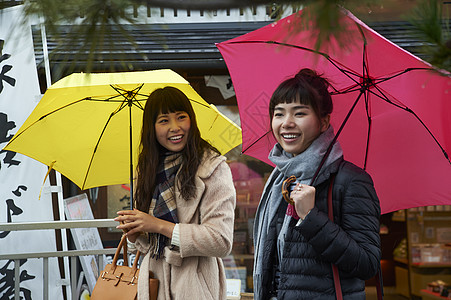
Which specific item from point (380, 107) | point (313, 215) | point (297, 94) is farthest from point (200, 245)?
point (380, 107)

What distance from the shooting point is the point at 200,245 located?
8.82 feet

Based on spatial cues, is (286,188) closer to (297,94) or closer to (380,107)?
(297,94)

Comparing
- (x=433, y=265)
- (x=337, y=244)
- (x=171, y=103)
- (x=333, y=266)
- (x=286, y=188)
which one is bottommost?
(x=433, y=265)

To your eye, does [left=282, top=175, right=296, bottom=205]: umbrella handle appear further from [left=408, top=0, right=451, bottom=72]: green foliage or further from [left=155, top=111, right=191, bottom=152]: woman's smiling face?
[left=408, top=0, right=451, bottom=72]: green foliage

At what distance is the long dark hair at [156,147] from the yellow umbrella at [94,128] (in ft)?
0.78

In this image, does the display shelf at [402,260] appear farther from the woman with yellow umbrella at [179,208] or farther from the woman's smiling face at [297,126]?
the woman's smiling face at [297,126]

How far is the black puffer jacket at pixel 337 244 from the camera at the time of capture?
216 cm

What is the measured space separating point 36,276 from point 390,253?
5.09m

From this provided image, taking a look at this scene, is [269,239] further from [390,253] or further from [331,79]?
[390,253]

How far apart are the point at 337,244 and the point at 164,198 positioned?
42.0 inches

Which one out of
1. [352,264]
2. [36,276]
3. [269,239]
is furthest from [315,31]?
[36,276]

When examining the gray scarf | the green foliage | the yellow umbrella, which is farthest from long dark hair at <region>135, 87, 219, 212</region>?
the green foliage

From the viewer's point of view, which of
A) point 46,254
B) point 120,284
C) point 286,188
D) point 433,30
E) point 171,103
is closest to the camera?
point 433,30

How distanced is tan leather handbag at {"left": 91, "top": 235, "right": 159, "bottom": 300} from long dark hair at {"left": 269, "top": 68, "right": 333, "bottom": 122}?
118cm
